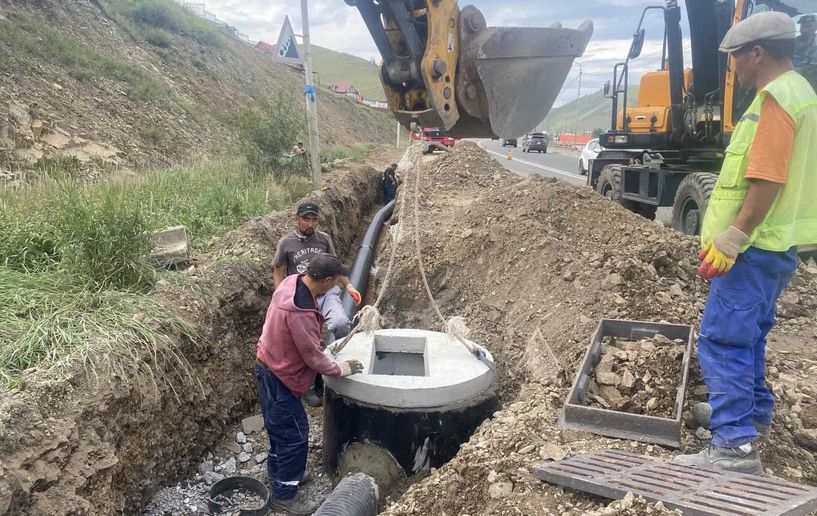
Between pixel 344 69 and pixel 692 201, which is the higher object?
pixel 344 69

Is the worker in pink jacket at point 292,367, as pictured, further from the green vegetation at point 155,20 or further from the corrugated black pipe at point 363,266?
the green vegetation at point 155,20

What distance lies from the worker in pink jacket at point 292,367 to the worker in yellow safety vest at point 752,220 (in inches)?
84.1

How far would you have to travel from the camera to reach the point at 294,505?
3.95 m

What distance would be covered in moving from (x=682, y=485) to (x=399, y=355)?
2786 mm

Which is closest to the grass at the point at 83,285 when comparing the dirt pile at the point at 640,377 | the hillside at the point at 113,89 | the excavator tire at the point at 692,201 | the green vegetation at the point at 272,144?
the dirt pile at the point at 640,377

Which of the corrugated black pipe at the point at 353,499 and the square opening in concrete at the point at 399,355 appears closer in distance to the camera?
the corrugated black pipe at the point at 353,499

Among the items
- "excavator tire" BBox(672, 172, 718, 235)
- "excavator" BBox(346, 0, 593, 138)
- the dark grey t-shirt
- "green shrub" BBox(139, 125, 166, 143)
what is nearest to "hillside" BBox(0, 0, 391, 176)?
"green shrub" BBox(139, 125, 166, 143)

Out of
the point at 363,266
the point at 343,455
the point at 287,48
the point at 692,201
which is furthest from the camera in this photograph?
the point at 287,48

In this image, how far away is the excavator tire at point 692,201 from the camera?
7.33 metres

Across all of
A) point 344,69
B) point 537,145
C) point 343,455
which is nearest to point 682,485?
point 343,455

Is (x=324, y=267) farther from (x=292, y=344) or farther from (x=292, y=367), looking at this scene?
(x=292, y=367)

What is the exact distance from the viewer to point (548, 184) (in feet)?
23.9

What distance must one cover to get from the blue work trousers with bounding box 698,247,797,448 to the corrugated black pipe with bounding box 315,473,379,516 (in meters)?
1.89

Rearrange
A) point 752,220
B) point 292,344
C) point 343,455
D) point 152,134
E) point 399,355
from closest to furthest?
point 752,220
point 292,344
point 343,455
point 399,355
point 152,134
